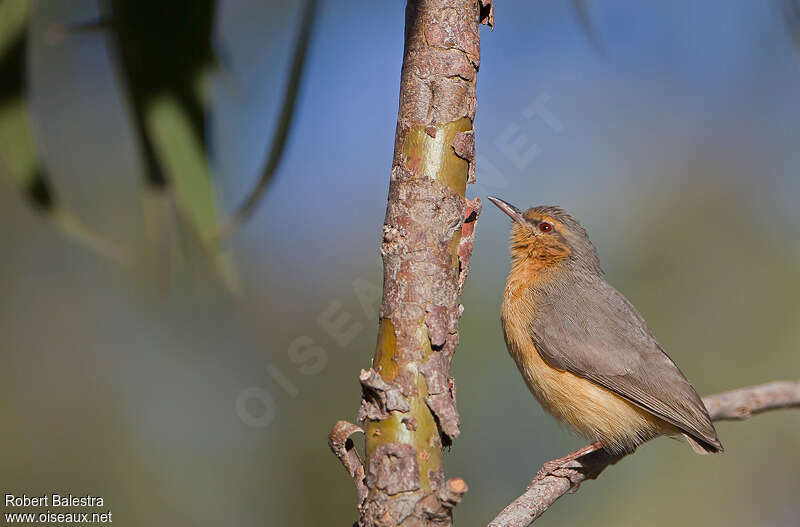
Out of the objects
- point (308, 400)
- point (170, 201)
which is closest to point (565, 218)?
point (170, 201)

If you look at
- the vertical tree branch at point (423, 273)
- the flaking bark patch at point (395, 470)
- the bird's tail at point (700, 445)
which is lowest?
the bird's tail at point (700, 445)

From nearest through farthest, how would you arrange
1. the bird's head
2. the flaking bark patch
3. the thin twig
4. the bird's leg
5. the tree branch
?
the flaking bark patch
the thin twig
the tree branch
the bird's leg
the bird's head

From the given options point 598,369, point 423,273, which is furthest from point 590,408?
point 423,273

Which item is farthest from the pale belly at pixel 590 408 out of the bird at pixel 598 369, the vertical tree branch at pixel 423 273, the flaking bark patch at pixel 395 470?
the flaking bark patch at pixel 395 470

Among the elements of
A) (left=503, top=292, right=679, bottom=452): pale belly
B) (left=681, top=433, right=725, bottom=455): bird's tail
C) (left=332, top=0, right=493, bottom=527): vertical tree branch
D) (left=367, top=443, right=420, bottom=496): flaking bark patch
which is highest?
(left=332, top=0, right=493, bottom=527): vertical tree branch

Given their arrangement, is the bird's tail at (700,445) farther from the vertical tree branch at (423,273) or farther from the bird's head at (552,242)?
the vertical tree branch at (423,273)

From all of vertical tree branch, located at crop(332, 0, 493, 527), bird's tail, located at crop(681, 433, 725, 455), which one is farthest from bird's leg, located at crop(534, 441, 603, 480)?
vertical tree branch, located at crop(332, 0, 493, 527)

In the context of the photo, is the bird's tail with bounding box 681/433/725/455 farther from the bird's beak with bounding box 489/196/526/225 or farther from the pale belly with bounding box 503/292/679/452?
the bird's beak with bounding box 489/196/526/225
